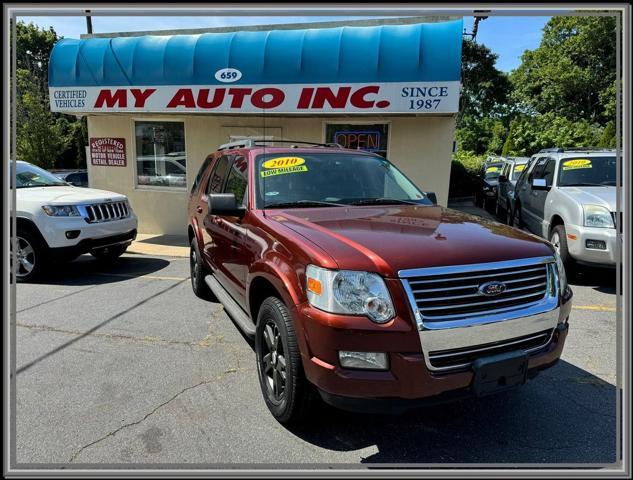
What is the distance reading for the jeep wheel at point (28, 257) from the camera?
6.53 meters

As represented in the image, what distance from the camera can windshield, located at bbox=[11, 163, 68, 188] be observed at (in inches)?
285

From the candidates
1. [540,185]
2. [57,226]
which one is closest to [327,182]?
[57,226]

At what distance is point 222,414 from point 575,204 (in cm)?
560

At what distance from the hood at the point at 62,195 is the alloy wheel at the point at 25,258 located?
70 cm

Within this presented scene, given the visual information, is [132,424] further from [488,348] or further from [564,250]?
[564,250]

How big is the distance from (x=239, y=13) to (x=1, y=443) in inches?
114

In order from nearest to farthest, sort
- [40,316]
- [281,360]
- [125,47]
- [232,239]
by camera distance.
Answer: [281,360], [232,239], [40,316], [125,47]

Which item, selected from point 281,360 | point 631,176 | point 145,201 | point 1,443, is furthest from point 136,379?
point 145,201

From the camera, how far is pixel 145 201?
440 inches

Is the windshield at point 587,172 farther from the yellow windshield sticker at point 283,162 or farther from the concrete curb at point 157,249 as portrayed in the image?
the concrete curb at point 157,249

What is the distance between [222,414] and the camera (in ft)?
10.2

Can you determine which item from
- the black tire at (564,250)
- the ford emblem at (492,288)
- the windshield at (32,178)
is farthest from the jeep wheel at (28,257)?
the black tire at (564,250)

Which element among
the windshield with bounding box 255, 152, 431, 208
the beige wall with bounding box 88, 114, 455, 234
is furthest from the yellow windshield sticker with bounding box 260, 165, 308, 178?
the beige wall with bounding box 88, 114, 455, 234

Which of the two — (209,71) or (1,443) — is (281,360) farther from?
(209,71)
